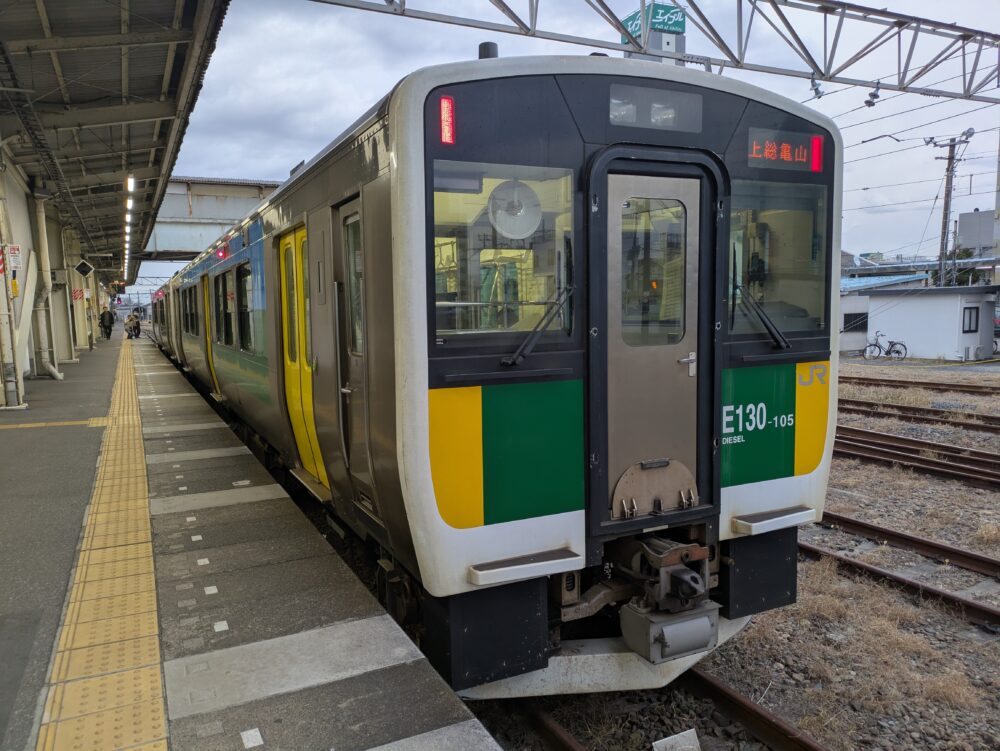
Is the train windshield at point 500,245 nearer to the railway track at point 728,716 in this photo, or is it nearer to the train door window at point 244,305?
the railway track at point 728,716

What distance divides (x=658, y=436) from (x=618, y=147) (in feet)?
4.47

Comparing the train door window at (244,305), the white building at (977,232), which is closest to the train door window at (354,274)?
the train door window at (244,305)

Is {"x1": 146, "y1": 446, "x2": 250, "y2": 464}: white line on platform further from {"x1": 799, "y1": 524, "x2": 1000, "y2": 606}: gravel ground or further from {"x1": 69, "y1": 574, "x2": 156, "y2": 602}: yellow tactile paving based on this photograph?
{"x1": 799, "y1": 524, "x2": 1000, "y2": 606}: gravel ground

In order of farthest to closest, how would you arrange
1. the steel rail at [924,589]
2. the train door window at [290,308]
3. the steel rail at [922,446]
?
the steel rail at [922,446] < the train door window at [290,308] < the steel rail at [924,589]

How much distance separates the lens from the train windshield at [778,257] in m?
3.75

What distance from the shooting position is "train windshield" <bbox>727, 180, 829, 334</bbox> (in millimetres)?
3754

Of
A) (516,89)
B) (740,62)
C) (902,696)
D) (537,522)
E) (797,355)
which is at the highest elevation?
(740,62)

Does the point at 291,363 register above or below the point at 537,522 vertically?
above

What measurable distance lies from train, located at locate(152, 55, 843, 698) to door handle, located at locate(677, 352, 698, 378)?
0.04 feet

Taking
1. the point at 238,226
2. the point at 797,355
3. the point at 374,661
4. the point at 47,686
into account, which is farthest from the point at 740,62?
the point at 47,686

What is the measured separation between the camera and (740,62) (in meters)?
11.3

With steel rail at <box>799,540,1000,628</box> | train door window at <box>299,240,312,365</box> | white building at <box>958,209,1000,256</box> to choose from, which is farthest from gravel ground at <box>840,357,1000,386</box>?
white building at <box>958,209,1000,256</box>

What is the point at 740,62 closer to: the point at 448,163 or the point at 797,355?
the point at 797,355

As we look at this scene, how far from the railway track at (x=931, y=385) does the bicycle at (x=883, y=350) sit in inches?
381
